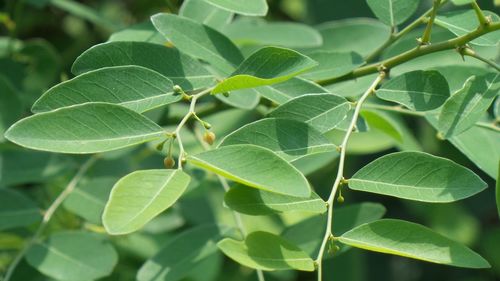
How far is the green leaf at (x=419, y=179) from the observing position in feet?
3.21

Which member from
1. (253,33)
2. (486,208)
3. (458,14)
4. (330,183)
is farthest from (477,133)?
Answer: (486,208)

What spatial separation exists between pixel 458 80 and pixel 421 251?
0.39 meters

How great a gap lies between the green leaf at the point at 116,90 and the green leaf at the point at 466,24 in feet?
1.21

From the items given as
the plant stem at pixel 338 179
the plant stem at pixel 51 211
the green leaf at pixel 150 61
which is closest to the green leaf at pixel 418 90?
the plant stem at pixel 338 179

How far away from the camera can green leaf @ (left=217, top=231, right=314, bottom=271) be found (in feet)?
3.28

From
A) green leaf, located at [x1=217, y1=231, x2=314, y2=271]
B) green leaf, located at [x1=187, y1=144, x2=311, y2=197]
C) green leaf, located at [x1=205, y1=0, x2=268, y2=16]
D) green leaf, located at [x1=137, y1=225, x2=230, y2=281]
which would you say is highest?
green leaf, located at [x1=205, y1=0, x2=268, y2=16]

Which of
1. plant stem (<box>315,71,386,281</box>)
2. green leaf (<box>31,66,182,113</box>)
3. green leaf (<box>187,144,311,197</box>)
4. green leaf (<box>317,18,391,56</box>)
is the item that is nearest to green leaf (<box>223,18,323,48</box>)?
green leaf (<box>317,18,391,56</box>)

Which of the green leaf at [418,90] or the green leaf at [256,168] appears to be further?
the green leaf at [418,90]

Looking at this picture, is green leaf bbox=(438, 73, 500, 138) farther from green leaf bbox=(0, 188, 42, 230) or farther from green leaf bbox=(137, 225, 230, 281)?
green leaf bbox=(0, 188, 42, 230)

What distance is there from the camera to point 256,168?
913mm

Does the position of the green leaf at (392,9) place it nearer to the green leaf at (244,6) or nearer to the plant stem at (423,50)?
the plant stem at (423,50)

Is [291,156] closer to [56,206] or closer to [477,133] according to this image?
[477,133]

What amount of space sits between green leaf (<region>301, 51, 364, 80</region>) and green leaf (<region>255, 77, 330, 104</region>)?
0.07 metres

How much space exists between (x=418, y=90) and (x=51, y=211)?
0.66m
